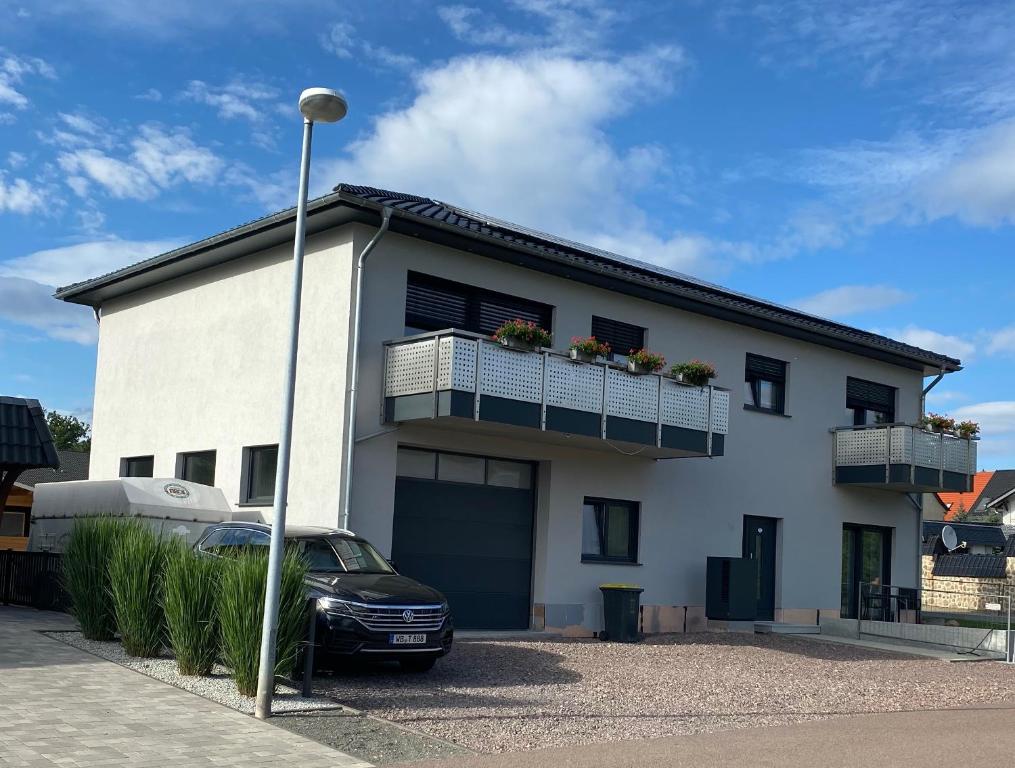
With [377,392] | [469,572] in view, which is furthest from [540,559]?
[377,392]

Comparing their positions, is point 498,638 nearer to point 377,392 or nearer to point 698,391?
point 377,392

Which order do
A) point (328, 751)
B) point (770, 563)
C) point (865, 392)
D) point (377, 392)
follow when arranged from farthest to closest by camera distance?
1. point (865, 392)
2. point (770, 563)
3. point (377, 392)
4. point (328, 751)

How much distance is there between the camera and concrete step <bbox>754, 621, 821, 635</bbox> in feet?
72.1

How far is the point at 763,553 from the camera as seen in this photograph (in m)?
23.1

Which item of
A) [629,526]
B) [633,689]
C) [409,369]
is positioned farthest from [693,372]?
[633,689]

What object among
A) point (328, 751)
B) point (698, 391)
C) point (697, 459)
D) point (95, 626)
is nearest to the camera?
point (328, 751)

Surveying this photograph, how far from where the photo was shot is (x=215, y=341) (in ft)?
65.3

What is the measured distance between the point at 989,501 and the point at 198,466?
5613 cm

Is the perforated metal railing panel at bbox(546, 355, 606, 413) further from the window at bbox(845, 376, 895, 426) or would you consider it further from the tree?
the tree

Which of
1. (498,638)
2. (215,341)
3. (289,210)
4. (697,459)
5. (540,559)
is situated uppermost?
(289,210)

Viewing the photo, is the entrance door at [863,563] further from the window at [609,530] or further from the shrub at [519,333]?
the shrub at [519,333]

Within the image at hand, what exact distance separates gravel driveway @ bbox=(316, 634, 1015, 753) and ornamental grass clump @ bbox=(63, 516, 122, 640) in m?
3.26

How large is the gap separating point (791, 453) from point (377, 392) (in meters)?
10.4

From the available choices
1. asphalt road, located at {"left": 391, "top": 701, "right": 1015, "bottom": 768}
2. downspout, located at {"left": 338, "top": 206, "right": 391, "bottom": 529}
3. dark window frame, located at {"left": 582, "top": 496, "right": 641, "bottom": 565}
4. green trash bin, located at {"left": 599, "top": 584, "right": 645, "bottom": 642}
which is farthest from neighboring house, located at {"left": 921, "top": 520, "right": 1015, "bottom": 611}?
asphalt road, located at {"left": 391, "top": 701, "right": 1015, "bottom": 768}
